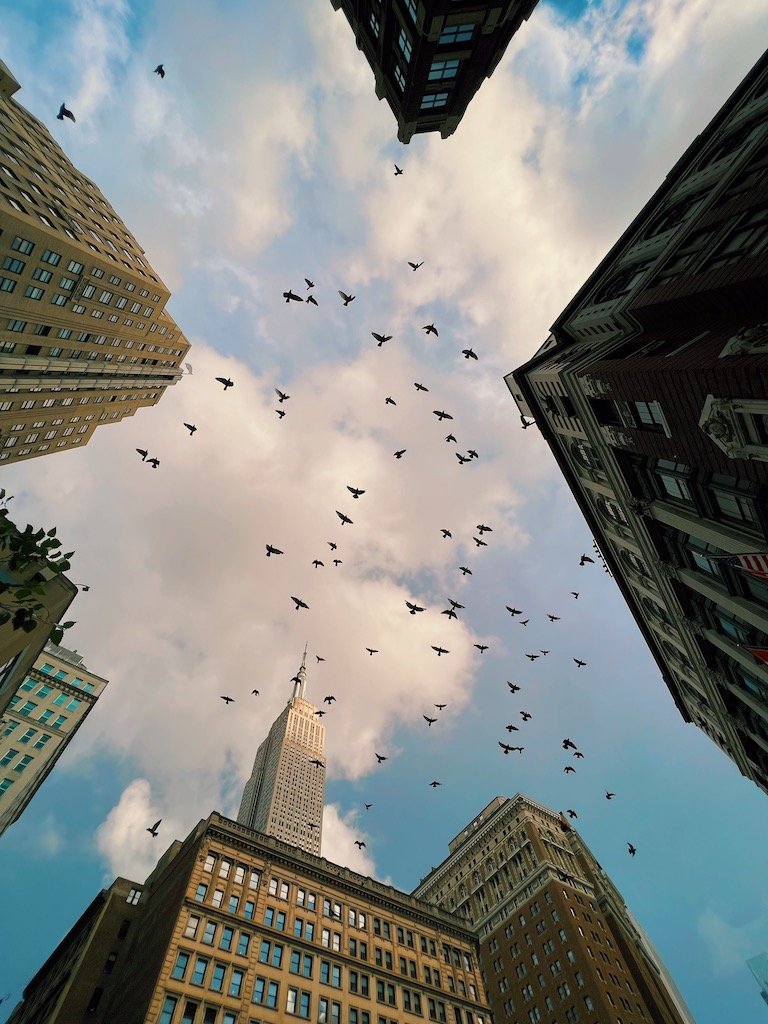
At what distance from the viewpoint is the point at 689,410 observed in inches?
811

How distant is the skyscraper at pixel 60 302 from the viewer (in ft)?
162

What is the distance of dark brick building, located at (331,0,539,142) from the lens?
100ft

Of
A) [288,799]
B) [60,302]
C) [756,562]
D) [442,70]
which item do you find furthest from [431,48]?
[288,799]

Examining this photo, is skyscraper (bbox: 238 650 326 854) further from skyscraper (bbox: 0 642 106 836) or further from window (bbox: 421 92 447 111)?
window (bbox: 421 92 447 111)

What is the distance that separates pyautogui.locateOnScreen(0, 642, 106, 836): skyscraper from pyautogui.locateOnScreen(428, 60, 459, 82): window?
7846 centimetres

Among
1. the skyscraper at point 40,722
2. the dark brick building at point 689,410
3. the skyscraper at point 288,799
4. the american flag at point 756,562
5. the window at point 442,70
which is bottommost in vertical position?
the american flag at point 756,562

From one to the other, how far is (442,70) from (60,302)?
4453 cm

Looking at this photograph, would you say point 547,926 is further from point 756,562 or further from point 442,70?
point 442,70

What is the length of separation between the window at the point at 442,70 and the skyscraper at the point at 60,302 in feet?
119

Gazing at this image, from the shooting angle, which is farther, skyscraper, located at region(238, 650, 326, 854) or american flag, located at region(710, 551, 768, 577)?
skyscraper, located at region(238, 650, 326, 854)

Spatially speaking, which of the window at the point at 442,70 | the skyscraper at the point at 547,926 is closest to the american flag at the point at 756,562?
the window at the point at 442,70

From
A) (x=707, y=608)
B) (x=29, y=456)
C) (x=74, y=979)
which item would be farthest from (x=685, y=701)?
(x=29, y=456)

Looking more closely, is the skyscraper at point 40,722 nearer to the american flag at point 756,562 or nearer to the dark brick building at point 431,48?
the dark brick building at point 431,48

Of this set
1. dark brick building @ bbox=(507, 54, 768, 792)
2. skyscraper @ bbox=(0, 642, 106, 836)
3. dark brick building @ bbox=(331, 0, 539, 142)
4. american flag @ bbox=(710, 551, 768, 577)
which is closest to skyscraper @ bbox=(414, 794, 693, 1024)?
dark brick building @ bbox=(507, 54, 768, 792)
